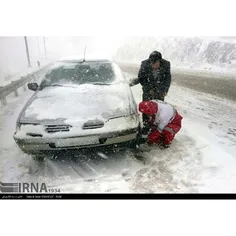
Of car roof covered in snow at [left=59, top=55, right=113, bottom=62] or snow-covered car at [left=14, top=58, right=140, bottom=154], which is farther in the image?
car roof covered in snow at [left=59, top=55, right=113, bottom=62]

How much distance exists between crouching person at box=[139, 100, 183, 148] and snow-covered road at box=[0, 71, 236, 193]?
0.13 m

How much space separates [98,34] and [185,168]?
1716mm

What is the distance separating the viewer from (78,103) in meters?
3.14

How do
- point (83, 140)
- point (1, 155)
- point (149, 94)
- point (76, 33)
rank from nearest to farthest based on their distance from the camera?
point (83, 140) < point (76, 33) < point (1, 155) < point (149, 94)

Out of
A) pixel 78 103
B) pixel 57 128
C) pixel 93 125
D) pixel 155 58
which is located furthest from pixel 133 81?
pixel 57 128

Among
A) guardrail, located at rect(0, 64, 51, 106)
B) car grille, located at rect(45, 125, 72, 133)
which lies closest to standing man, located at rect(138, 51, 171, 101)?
car grille, located at rect(45, 125, 72, 133)

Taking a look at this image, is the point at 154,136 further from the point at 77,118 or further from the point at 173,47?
the point at 173,47

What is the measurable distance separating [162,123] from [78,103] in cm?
99

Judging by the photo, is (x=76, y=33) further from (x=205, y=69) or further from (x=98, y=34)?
(x=205, y=69)

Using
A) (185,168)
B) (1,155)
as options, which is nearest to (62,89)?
(1,155)

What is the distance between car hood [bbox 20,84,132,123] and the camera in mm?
2951

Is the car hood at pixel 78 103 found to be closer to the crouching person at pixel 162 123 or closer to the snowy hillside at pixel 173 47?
the crouching person at pixel 162 123

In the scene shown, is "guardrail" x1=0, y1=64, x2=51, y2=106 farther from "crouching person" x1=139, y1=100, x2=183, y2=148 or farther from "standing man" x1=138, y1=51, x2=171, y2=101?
"crouching person" x1=139, y1=100, x2=183, y2=148

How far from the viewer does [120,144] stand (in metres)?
2.97
